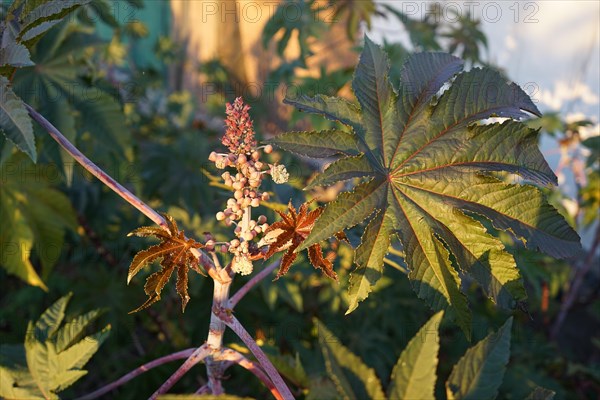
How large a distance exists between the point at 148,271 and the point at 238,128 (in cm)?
109

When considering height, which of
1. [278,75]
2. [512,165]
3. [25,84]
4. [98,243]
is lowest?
[98,243]

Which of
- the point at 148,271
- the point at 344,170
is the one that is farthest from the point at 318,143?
the point at 148,271

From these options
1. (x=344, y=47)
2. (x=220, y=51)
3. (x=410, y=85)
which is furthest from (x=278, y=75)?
(x=220, y=51)

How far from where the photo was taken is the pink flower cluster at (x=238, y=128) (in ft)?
2.40

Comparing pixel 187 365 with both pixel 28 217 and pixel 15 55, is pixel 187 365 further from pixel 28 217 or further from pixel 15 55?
pixel 28 217

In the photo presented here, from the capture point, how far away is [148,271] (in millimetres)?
1686

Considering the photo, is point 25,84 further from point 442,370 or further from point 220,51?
point 220,51

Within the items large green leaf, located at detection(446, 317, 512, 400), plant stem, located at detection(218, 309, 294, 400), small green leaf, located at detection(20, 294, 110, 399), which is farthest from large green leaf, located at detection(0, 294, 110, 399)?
large green leaf, located at detection(446, 317, 512, 400)

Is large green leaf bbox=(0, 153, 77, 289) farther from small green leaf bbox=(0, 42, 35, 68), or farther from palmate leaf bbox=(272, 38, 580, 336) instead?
palmate leaf bbox=(272, 38, 580, 336)

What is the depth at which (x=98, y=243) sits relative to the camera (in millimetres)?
1665

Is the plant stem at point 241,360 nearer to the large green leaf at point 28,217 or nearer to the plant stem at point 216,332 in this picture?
the plant stem at point 216,332

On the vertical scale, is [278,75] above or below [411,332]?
above

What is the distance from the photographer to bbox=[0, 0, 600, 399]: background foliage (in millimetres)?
1385

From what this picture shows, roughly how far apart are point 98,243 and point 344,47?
14.3 feet
